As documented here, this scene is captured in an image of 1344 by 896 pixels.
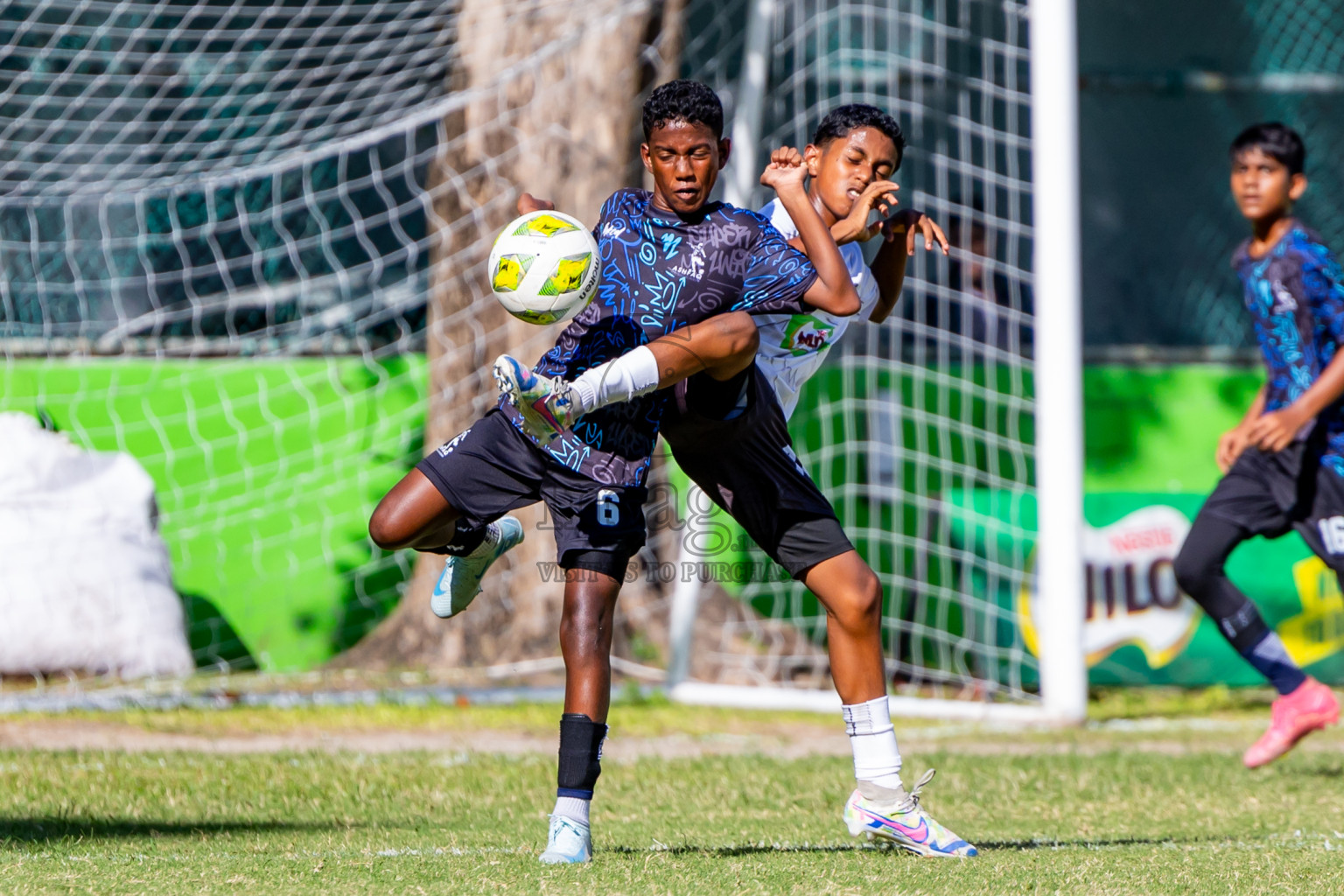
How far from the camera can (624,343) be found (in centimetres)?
387

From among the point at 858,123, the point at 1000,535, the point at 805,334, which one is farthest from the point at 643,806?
the point at 1000,535

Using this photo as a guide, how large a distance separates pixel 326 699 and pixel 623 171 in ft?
9.87

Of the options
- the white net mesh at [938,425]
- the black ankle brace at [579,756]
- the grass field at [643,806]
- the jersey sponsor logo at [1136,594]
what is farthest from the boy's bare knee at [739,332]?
the jersey sponsor logo at [1136,594]

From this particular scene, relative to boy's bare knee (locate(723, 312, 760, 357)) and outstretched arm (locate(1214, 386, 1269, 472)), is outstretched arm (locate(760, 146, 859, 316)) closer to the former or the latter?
boy's bare knee (locate(723, 312, 760, 357))

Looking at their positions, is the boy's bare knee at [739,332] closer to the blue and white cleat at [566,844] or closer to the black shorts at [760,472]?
the black shorts at [760,472]

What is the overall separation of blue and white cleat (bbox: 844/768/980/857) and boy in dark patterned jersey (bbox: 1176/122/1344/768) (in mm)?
2036

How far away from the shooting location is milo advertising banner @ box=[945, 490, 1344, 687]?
7848 mm

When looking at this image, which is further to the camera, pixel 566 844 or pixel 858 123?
pixel 858 123

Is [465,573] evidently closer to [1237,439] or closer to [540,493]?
[540,493]

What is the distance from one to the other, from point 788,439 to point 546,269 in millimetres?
844

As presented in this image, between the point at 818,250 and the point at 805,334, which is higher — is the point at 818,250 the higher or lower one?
the higher one

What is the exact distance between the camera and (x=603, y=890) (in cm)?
327

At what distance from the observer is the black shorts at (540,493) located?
3.78 m

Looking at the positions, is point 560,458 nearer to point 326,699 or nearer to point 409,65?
point 326,699
